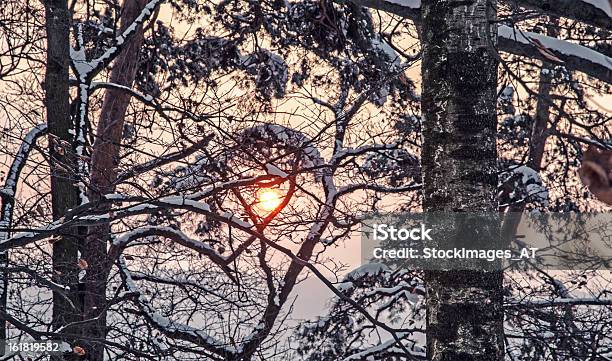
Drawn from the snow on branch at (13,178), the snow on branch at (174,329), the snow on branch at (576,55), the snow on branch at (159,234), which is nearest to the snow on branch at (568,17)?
the snow on branch at (576,55)

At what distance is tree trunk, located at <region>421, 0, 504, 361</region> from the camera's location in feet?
10.3

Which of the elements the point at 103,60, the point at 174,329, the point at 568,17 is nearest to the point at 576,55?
the point at 568,17

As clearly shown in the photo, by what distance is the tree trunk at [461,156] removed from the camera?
3135mm

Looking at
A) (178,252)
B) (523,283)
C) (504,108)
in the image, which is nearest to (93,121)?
(178,252)

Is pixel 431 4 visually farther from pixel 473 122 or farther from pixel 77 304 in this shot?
pixel 77 304

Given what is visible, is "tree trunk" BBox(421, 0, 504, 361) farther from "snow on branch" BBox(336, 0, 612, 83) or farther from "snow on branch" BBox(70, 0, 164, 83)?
"snow on branch" BBox(70, 0, 164, 83)

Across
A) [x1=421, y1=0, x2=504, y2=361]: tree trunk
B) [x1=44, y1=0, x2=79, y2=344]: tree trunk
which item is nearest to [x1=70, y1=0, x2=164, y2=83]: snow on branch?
[x1=44, y1=0, x2=79, y2=344]: tree trunk

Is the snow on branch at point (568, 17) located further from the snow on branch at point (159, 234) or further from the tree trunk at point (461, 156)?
the snow on branch at point (159, 234)

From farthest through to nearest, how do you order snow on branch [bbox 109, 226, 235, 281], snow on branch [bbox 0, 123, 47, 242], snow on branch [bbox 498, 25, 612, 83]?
1. snow on branch [bbox 109, 226, 235, 281]
2. snow on branch [bbox 0, 123, 47, 242]
3. snow on branch [bbox 498, 25, 612, 83]

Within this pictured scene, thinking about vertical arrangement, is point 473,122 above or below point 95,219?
below

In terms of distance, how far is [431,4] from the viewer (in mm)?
3385

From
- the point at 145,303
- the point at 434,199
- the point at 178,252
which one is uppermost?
the point at 178,252

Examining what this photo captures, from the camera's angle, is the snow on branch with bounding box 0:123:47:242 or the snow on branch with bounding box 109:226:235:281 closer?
the snow on branch with bounding box 0:123:47:242

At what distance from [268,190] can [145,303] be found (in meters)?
2.85
